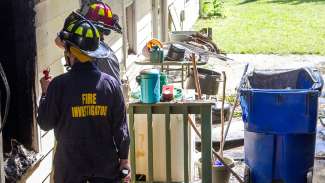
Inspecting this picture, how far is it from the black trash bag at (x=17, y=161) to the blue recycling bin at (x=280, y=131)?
227cm

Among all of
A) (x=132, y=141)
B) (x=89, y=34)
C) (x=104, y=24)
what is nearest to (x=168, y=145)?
(x=132, y=141)

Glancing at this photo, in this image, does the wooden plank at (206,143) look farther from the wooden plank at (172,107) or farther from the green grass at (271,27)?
the green grass at (271,27)

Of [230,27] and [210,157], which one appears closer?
[210,157]

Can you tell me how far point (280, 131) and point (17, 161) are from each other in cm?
261

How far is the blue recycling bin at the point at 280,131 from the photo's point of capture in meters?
5.98

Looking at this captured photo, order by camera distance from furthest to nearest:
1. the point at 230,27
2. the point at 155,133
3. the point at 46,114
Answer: the point at 230,27 < the point at 155,133 < the point at 46,114

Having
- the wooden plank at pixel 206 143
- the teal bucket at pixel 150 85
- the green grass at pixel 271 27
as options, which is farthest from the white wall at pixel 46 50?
the green grass at pixel 271 27

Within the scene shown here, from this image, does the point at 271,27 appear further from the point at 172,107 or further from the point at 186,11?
the point at 172,107

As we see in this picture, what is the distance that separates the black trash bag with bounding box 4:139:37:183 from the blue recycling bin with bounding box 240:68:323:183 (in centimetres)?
227

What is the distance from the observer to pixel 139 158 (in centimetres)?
632

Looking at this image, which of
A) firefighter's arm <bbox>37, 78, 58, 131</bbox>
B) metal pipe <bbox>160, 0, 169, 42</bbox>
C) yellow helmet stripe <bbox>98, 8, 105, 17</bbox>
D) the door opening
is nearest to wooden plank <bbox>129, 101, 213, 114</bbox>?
yellow helmet stripe <bbox>98, 8, 105, 17</bbox>

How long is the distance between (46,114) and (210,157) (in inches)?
84.4

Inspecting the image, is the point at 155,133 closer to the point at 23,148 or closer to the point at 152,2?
the point at 23,148

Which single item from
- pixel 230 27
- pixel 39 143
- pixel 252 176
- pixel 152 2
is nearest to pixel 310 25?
pixel 230 27
